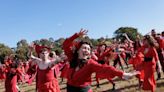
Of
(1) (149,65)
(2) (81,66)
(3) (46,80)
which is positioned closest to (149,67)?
(1) (149,65)

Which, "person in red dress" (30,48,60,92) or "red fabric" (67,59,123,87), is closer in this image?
"red fabric" (67,59,123,87)

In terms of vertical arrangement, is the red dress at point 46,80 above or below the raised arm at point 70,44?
below

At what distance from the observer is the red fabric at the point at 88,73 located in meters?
5.79

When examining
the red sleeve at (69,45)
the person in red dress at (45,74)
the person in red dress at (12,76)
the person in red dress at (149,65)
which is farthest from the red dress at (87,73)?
the person in red dress at (12,76)

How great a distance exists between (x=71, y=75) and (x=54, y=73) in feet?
14.1

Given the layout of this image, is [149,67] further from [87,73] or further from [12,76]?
[87,73]

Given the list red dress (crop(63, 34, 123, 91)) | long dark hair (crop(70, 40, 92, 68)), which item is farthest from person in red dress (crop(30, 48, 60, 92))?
red dress (crop(63, 34, 123, 91))

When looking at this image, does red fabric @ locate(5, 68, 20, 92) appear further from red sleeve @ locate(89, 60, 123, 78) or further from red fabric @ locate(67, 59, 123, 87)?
red sleeve @ locate(89, 60, 123, 78)

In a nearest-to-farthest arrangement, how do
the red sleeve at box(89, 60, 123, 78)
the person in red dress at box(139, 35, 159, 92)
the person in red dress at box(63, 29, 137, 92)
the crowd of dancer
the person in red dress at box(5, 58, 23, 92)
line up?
the red sleeve at box(89, 60, 123, 78) < the person in red dress at box(63, 29, 137, 92) < the crowd of dancer < the person in red dress at box(139, 35, 159, 92) < the person in red dress at box(5, 58, 23, 92)

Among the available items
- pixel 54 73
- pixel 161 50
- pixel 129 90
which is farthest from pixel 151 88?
pixel 161 50

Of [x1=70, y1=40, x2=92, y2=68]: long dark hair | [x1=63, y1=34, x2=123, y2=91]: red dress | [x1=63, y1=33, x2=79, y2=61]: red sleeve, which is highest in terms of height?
[x1=63, y1=33, x2=79, y2=61]: red sleeve

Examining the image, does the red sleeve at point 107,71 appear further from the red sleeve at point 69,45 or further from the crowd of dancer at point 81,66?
the red sleeve at point 69,45

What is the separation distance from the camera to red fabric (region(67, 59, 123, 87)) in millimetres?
5789

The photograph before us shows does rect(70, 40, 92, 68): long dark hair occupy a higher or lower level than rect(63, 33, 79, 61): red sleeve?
lower
